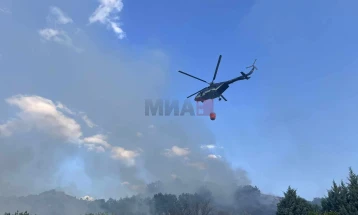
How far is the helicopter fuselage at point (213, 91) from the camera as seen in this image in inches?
1630

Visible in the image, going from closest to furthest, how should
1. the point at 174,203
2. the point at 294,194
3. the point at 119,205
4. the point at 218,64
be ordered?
the point at 218,64
the point at 294,194
the point at 174,203
the point at 119,205

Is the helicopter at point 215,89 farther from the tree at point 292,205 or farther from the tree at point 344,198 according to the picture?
the tree at point 344,198

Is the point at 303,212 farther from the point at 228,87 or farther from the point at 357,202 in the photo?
the point at 228,87

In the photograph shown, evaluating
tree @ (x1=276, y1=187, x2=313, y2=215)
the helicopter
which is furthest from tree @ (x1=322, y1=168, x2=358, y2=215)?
the helicopter

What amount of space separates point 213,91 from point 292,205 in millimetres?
21653

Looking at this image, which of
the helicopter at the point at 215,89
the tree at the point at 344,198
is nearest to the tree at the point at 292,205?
the tree at the point at 344,198

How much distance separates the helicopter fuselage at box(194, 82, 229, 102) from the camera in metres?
41.4

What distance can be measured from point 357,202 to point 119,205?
179 meters

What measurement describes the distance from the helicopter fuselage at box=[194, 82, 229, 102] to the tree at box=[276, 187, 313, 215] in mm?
19377

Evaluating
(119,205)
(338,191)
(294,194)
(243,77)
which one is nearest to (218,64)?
(243,77)

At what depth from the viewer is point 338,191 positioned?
44625 mm

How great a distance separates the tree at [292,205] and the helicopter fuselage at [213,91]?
763 inches

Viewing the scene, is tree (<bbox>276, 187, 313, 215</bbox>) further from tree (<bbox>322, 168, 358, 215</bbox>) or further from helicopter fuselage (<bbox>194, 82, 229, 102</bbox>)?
helicopter fuselage (<bbox>194, 82, 229, 102</bbox>)

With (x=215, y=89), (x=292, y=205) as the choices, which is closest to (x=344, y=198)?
(x=292, y=205)
